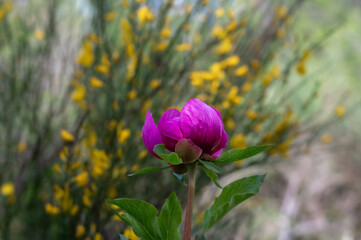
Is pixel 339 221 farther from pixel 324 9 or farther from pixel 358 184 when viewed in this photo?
pixel 324 9

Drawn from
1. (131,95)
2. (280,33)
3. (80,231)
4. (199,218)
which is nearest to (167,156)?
(80,231)

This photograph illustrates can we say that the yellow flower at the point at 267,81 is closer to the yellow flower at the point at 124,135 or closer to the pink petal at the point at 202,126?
the yellow flower at the point at 124,135

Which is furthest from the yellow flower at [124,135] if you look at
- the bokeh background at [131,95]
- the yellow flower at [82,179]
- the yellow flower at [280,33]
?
the yellow flower at [280,33]

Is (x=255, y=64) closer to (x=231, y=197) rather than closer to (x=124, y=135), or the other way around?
(x=124, y=135)

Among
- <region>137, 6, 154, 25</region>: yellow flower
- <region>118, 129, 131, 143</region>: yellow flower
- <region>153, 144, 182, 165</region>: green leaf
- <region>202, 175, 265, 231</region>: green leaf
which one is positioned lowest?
<region>118, 129, 131, 143</region>: yellow flower

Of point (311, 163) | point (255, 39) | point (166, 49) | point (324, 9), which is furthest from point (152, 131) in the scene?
point (324, 9)

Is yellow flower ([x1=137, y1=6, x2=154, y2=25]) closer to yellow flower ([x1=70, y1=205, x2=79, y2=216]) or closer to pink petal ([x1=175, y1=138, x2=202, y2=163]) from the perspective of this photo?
yellow flower ([x1=70, y1=205, x2=79, y2=216])

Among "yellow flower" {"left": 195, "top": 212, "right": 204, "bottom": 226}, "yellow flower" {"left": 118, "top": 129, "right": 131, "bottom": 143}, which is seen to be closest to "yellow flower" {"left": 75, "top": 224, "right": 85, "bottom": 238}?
"yellow flower" {"left": 118, "top": 129, "right": 131, "bottom": 143}
